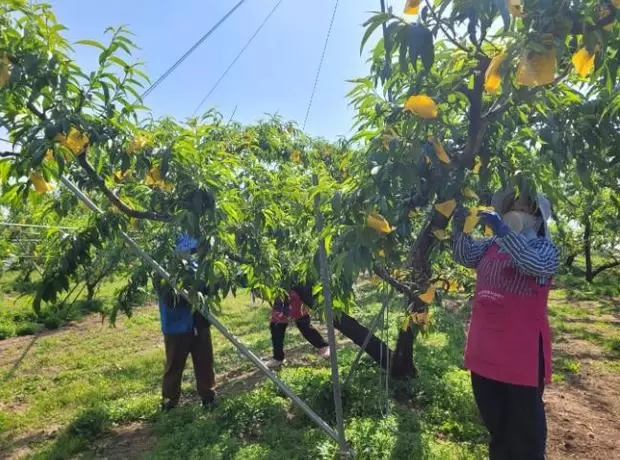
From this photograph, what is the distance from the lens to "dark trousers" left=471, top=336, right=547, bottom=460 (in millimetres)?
1991

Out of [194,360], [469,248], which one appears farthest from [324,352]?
[469,248]

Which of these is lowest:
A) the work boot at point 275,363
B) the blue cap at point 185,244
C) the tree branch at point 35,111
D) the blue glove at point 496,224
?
the work boot at point 275,363

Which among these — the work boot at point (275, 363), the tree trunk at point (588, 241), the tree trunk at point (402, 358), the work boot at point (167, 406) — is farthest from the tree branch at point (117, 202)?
the tree trunk at point (588, 241)

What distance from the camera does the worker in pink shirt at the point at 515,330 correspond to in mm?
1968

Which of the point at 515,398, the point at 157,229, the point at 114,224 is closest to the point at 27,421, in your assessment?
the point at 157,229

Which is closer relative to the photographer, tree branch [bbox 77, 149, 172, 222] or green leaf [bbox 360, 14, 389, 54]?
green leaf [bbox 360, 14, 389, 54]

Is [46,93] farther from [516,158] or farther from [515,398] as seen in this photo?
[515,398]

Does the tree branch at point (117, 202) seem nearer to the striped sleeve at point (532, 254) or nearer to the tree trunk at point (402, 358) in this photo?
the striped sleeve at point (532, 254)

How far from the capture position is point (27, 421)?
13.9 ft

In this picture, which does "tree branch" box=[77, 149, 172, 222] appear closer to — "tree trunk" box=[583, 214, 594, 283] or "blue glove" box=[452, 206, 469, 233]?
"blue glove" box=[452, 206, 469, 233]

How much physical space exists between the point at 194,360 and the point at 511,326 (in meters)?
2.76

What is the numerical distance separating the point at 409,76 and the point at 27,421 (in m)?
4.37

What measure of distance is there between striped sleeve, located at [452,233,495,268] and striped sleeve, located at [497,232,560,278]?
254 mm

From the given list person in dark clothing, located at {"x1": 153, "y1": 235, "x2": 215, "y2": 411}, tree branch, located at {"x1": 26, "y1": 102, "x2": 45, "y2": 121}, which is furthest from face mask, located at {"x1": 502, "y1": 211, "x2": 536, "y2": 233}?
person in dark clothing, located at {"x1": 153, "y1": 235, "x2": 215, "y2": 411}
